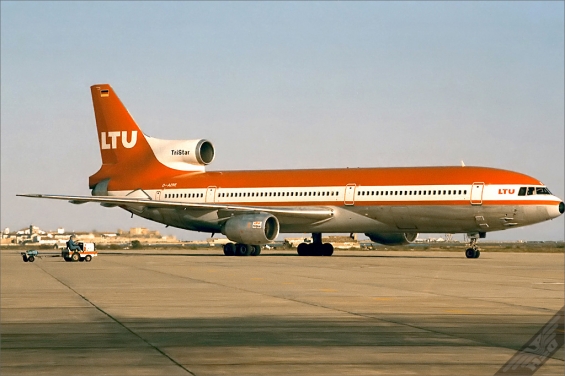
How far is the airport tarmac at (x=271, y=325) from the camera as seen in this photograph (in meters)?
8.93

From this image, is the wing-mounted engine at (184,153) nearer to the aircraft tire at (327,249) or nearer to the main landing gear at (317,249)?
→ the main landing gear at (317,249)

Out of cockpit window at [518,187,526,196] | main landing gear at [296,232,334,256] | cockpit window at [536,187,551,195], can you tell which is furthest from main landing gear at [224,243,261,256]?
cockpit window at [536,187,551,195]

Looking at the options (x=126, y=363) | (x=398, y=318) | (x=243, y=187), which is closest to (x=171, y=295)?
(x=398, y=318)

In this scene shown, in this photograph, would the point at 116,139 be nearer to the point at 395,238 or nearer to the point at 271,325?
the point at 395,238

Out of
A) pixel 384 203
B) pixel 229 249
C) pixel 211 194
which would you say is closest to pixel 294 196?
pixel 229 249

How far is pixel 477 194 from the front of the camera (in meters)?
38.1

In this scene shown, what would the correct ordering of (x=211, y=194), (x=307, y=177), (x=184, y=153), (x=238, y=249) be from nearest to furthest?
(x=238, y=249), (x=307, y=177), (x=211, y=194), (x=184, y=153)

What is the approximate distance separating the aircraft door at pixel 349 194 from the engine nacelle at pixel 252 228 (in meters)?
3.39

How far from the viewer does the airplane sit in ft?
126

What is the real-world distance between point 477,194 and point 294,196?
367 inches

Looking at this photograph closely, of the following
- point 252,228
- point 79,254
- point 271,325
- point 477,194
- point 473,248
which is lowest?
point 271,325

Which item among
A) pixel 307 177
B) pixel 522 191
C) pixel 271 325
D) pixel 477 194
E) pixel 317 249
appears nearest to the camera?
pixel 271 325

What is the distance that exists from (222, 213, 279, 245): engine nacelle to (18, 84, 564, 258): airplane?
46mm

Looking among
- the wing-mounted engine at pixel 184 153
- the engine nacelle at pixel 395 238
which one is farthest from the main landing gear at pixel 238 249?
the wing-mounted engine at pixel 184 153
